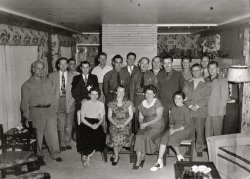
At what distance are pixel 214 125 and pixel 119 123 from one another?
6.06 feet

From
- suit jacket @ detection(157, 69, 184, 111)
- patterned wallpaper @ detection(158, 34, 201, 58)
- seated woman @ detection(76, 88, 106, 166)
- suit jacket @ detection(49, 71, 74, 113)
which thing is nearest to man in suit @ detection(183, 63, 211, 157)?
suit jacket @ detection(157, 69, 184, 111)

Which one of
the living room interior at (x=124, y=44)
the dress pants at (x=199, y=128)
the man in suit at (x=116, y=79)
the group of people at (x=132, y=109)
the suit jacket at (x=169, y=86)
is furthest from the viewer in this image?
the man in suit at (x=116, y=79)

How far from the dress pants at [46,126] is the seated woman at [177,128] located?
194cm

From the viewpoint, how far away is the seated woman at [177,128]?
16.2 feet

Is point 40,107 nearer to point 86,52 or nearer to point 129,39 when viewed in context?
point 129,39

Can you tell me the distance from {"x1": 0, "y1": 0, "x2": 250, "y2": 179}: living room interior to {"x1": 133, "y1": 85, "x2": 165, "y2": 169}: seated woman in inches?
12.8

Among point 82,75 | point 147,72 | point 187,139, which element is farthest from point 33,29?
point 187,139

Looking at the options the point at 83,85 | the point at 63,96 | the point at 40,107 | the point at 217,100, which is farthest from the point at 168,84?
the point at 40,107

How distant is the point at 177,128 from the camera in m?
5.09

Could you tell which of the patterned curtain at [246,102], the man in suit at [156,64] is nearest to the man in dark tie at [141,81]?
the man in suit at [156,64]

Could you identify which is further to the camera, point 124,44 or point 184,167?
point 124,44

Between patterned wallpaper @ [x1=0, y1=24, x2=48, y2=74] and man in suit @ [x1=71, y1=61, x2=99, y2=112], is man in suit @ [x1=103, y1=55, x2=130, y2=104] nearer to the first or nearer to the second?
man in suit @ [x1=71, y1=61, x2=99, y2=112]

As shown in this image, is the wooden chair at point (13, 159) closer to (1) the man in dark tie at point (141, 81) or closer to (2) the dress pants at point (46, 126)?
(2) the dress pants at point (46, 126)

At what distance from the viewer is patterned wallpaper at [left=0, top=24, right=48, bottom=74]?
5.78 metres
